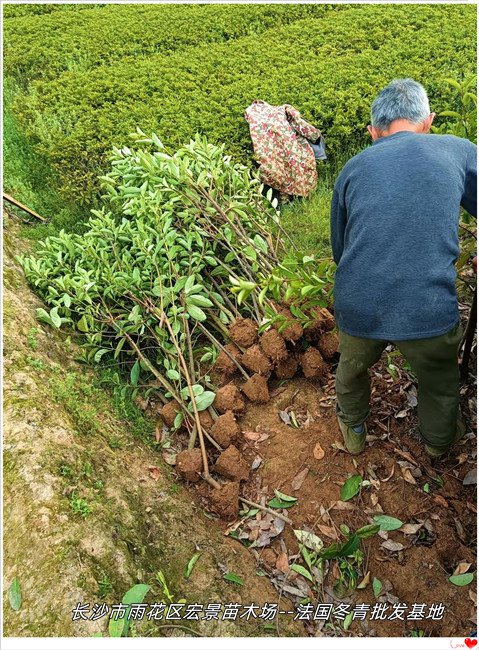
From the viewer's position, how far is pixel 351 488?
2465 mm

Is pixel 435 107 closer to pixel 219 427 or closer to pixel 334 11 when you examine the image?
pixel 334 11

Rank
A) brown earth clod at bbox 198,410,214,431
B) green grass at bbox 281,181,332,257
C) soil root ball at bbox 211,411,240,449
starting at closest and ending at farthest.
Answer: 1. soil root ball at bbox 211,411,240,449
2. brown earth clod at bbox 198,410,214,431
3. green grass at bbox 281,181,332,257

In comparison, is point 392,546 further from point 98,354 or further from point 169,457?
point 98,354

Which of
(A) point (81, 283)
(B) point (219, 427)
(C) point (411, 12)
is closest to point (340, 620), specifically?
(B) point (219, 427)

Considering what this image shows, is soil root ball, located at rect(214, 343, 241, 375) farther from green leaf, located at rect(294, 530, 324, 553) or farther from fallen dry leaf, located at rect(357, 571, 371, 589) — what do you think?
fallen dry leaf, located at rect(357, 571, 371, 589)

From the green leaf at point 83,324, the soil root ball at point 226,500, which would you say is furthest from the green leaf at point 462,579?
the green leaf at point 83,324

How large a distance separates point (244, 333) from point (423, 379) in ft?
3.65

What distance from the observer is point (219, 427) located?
2746mm

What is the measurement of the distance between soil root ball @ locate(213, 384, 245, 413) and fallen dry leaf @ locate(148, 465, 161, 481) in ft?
1.59

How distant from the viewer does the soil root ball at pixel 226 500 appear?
8.22 ft

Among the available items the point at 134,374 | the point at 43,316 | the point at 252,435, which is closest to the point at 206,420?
the point at 252,435

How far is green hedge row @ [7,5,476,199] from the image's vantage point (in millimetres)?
4875

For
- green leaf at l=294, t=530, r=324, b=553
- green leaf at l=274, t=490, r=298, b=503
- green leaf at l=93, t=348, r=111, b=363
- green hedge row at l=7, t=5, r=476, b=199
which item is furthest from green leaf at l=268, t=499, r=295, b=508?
green hedge row at l=7, t=5, r=476, b=199

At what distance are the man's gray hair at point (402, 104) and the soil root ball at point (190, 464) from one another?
1.84 m
